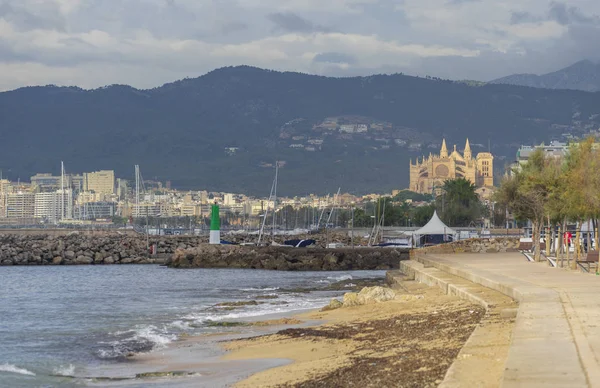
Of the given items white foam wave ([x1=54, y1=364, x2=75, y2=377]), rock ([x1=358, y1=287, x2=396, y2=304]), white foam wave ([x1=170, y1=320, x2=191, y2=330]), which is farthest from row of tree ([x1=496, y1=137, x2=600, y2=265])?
white foam wave ([x1=54, y1=364, x2=75, y2=377])

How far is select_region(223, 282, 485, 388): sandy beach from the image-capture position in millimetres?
11828

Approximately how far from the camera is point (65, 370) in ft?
57.5

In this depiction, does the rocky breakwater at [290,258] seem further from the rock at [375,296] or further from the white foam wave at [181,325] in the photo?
the rock at [375,296]

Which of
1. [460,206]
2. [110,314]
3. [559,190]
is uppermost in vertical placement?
[460,206]

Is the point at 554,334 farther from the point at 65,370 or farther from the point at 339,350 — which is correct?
the point at 65,370

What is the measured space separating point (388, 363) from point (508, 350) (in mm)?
1793

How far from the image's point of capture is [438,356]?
12430 mm

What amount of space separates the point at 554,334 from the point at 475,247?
127 feet

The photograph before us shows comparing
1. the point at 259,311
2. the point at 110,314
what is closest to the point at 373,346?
the point at 259,311

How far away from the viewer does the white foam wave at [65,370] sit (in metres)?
17.1

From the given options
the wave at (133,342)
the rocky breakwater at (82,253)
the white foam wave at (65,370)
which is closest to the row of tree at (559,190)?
the wave at (133,342)

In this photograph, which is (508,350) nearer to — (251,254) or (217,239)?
(251,254)

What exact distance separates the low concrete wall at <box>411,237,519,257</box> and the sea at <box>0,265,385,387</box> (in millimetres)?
6351

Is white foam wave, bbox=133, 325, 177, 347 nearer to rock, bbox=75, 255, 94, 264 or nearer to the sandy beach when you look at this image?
the sandy beach
